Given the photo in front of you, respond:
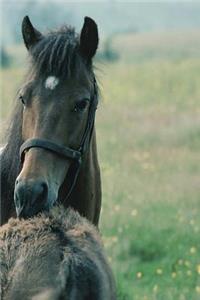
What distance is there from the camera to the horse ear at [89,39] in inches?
206

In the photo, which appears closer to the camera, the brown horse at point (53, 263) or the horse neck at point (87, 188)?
the brown horse at point (53, 263)

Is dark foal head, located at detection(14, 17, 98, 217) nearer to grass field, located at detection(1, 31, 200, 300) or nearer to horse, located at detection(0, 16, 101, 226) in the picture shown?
horse, located at detection(0, 16, 101, 226)

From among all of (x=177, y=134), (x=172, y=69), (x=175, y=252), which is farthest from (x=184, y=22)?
(x=175, y=252)

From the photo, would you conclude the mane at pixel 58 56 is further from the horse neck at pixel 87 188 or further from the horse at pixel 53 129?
the horse neck at pixel 87 188

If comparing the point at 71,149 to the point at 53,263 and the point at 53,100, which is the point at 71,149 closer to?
the point at 53,100

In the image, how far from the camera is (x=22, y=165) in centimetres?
501

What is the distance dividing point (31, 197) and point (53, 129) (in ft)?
1.80

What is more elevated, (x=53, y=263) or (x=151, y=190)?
(x=53, y=263)

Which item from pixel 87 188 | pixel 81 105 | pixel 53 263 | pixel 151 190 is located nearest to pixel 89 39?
pixel 81 105

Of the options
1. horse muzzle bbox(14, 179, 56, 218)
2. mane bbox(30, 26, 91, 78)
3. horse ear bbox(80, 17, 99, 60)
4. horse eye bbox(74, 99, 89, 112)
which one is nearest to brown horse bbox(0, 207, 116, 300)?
horse muzzle bbox(14, 179, 56, 218)

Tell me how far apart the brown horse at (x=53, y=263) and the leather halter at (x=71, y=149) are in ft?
4.17

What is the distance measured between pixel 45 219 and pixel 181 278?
4784 millimetres

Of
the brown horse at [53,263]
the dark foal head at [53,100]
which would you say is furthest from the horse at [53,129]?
the brown horse at [53,263]

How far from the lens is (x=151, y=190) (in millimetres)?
13000
